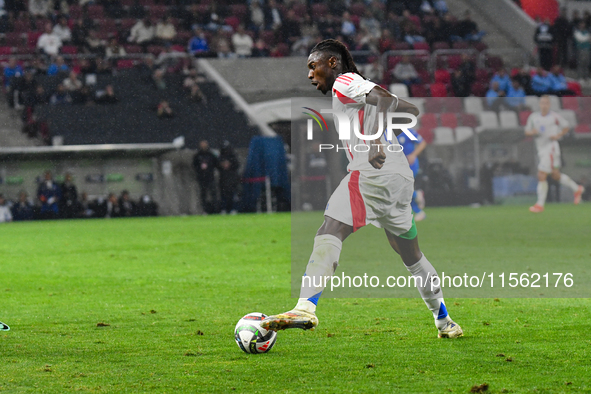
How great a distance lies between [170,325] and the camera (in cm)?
555

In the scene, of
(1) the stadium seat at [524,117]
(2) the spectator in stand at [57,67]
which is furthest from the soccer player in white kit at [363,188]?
(2) the spectator in stand at [57,67]

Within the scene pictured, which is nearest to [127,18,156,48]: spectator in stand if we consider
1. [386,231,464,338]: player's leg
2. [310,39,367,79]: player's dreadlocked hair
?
[310,39,367,79]: player's dreadlocked hair

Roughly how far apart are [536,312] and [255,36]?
66.7ft

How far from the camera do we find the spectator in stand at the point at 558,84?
2323 centimetres

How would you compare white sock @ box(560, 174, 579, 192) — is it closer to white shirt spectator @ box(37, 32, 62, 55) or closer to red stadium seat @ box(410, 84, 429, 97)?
red stadium seat @ box(410, 84, 429, 97)

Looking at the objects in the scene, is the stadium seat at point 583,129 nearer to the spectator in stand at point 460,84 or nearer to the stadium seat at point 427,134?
the stadium seat at point 427,134

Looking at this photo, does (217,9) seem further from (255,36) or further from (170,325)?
(170,325)

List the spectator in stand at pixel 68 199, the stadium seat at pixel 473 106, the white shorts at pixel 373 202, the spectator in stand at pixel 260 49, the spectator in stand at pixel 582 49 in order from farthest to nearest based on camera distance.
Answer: the spectator in stand at pixel 582 49, the spectator in stand at pixel 260 49, the spectator in stand at pixel 68 199, the stadium seat at pixel 473 106, the white shorts at pixel 373 202

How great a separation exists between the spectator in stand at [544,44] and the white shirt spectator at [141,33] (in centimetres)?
1194

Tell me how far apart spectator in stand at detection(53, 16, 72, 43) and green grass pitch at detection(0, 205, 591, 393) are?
530 inches

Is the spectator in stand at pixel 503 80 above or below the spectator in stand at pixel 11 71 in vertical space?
below

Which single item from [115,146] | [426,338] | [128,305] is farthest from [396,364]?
[115,146]

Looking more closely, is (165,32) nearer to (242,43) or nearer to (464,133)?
(242,43)

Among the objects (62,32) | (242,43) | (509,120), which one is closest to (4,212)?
(62,32)
